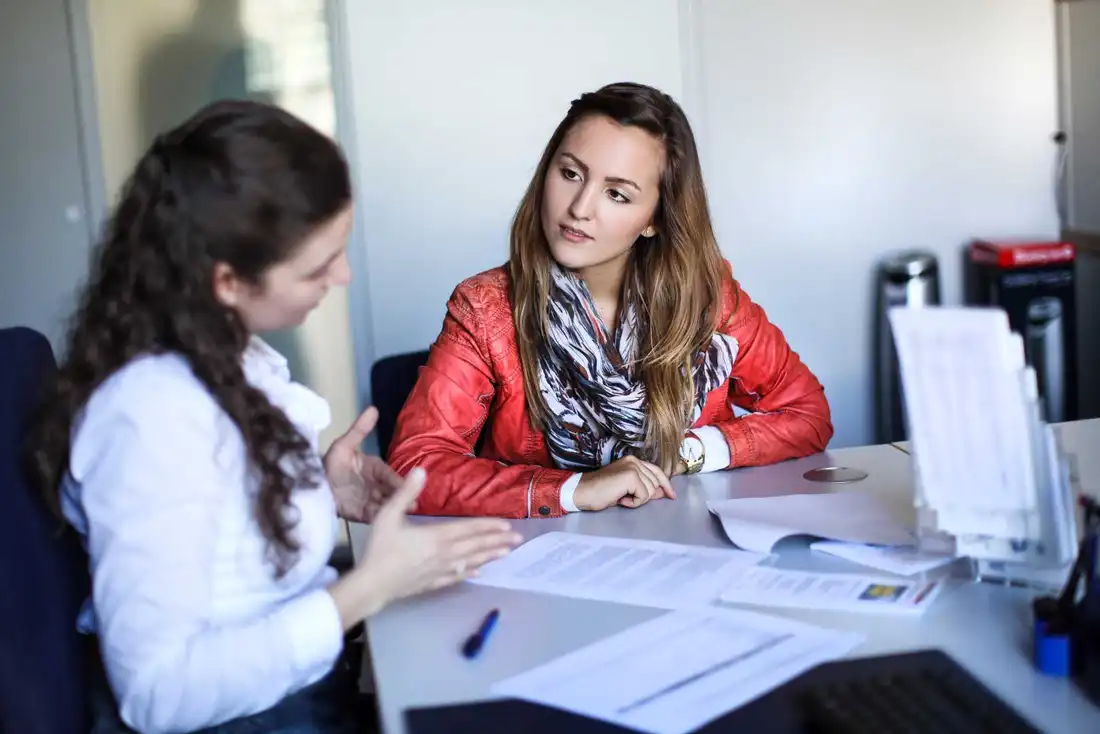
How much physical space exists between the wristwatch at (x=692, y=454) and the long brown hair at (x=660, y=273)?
38 millimetres

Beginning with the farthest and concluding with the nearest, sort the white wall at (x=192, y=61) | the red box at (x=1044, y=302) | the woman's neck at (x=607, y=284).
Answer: the red box at (x=1044, y=302)
the white wall at (x=192, y=61)
the woman's neck at (x=607, y=284)

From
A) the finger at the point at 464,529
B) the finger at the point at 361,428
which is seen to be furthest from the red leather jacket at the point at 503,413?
the finger at the point at 464,529

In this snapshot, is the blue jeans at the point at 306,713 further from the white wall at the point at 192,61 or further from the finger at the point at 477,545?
the white wall at the point at 192,61

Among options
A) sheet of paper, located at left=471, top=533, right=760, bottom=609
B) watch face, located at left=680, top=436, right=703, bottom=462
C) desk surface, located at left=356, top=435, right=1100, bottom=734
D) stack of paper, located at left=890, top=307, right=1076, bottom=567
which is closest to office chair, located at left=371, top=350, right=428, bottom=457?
watch face, located at left=680, top=436, right=703, bottom=462

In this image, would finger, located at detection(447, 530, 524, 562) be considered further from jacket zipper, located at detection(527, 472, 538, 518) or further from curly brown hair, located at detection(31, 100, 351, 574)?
jacket zipper, located at detection(527, 472, 538, 518)

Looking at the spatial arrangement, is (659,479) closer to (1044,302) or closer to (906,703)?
(906,703)

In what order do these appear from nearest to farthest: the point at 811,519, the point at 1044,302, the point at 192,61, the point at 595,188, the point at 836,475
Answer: the point at 811,519 < the point at 836,475 < the point at 595,188 < the point at 192,61 < the point at 1044,302

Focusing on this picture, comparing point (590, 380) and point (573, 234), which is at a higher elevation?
point (573, 234)

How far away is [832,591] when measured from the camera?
1.20 m

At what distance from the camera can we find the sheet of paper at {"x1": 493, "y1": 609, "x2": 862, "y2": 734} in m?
0.95

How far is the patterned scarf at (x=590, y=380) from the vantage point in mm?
1909

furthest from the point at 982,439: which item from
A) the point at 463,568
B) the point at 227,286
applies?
the point at 227,286

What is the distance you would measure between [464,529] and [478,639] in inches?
5.8

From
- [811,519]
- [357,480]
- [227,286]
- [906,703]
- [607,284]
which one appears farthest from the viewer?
[607,284]
